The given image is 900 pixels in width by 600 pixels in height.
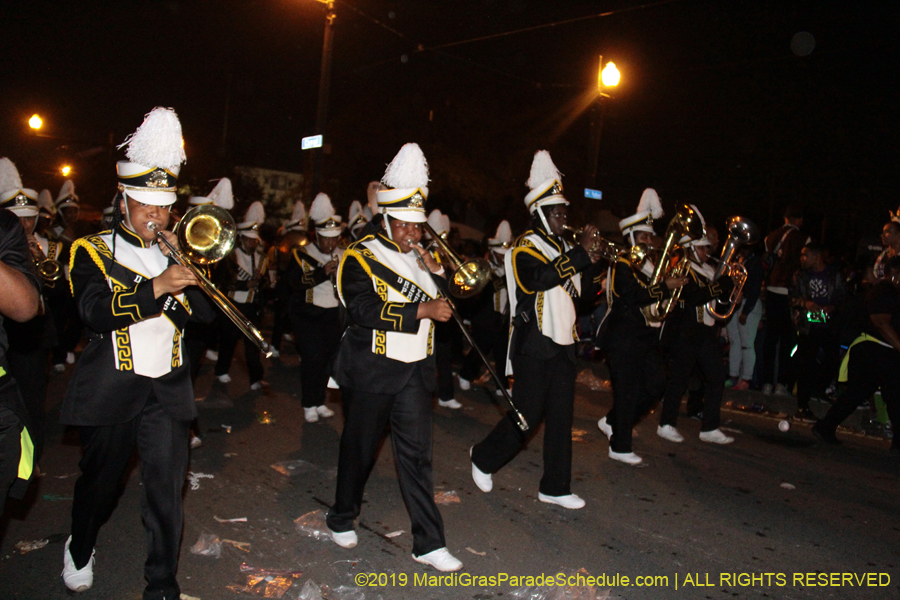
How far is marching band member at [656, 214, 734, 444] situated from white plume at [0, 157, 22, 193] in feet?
19.0

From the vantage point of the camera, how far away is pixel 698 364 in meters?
7.36

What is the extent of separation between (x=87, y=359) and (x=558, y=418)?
3.10 meters

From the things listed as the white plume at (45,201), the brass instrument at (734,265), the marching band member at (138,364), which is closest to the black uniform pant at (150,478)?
the marching band member at (138,364)

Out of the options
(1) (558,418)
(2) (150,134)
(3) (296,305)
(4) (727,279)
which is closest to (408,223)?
(2) (150,134)

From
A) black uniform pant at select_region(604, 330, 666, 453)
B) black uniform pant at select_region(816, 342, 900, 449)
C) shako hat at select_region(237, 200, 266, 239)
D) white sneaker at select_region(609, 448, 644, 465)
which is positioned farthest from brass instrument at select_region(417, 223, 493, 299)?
shako hat at select_region(237, 200, 266, 239)

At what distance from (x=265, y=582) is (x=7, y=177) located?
3649 mm

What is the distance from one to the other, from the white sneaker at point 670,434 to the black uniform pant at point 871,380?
172 cm

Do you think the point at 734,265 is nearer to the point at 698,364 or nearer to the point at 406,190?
the point at 698,364

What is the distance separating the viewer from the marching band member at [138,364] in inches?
136

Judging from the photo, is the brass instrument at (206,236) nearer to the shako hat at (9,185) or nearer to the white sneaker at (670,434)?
the shako hat at (9,185)

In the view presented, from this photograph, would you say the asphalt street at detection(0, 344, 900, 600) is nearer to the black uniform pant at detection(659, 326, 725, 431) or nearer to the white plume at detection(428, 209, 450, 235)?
the black uniform pant at detection(659, 326, 725, 431)

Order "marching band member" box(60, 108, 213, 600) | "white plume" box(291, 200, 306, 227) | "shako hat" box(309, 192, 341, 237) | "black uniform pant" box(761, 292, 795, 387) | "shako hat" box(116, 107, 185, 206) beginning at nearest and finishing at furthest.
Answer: "marching band member" box(60, 108, 213, 600)
"shako hat" box(116, 107, 185, 206)
"shako hat" box(309, 192, 341, 237)
"black uniform pant" box(761, 292, 795, 387)
"white plume" box(291, 200, 306, 227)

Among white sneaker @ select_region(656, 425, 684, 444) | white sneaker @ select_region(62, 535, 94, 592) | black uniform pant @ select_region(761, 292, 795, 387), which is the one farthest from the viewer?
black uniform pant @ select_region(761, 292, 795, 387)

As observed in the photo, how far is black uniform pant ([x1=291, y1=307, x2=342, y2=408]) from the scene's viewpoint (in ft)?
24.8
